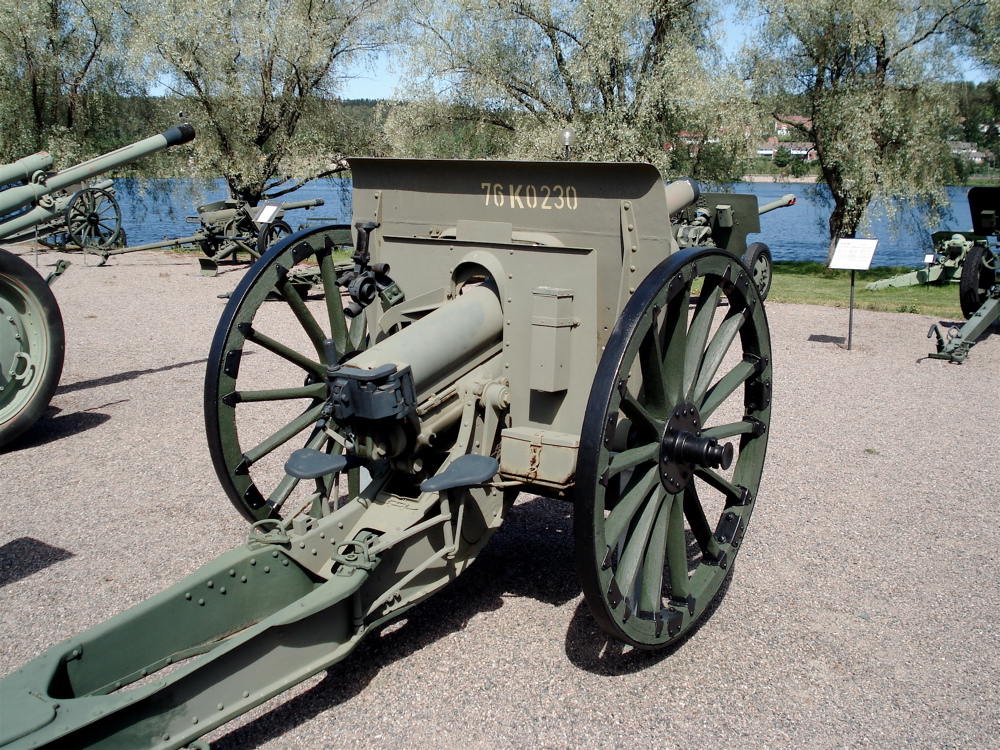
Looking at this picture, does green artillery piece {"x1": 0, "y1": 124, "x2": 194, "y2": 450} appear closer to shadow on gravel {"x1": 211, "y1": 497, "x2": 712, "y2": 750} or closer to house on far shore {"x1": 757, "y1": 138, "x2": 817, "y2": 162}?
shadow on gravel {"x1": 211, "y1": 497, "x2": 712, "y2": 750}

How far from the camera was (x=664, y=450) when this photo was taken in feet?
9.27

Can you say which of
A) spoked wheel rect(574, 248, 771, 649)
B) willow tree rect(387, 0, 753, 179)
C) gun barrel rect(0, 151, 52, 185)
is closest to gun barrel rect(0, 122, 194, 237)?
gun barrel rect(0, 151, 52, 185)

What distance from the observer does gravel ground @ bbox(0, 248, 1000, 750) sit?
2.77 m

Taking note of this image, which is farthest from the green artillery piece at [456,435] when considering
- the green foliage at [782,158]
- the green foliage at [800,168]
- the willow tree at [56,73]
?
the green foliage at [782,158]

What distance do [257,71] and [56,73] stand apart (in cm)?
485

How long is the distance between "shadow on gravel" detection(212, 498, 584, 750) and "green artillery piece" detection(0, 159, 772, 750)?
331mm

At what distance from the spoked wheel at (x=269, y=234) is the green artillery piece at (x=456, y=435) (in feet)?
31.6

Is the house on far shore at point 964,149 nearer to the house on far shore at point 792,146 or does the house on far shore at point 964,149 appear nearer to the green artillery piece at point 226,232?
the house on far shore at point 792,146

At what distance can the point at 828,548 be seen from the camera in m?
4.11

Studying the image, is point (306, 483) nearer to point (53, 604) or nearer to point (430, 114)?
point (53, 604)

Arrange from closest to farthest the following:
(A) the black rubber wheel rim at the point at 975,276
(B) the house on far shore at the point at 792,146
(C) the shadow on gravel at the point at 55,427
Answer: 1. (C) the shadow on gravel at the point at 55,427
2. (A) the black rubber wheel rim at the point at 975,276
3. (B) the house on far shore at the point at 792,146

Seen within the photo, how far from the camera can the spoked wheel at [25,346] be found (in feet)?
17.3

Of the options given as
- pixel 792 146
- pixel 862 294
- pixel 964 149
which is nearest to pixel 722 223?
pixel 862 294

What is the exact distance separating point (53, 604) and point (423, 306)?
1977 mm
